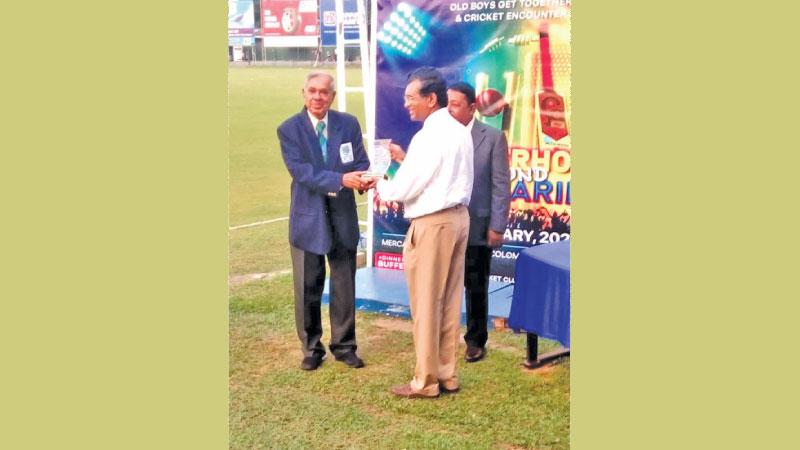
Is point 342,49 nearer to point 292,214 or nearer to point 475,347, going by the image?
point 292,214

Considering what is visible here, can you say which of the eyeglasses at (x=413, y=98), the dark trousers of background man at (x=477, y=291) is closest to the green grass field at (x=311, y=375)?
the dark trousers of background man at (x=477, y=291)

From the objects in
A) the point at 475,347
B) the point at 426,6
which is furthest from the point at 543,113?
the point at 475,347

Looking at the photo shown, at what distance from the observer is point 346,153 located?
7.50m

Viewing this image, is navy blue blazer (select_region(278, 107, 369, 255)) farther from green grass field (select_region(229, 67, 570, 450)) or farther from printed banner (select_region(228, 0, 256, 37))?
printed banner (select_region(228, 0, 256, 37))

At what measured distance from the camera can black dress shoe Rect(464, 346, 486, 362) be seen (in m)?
7.78

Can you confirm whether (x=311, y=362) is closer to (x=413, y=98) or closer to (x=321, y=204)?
(x=321, y=204)

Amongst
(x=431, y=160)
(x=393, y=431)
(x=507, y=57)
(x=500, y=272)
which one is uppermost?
(x=507, y=57)

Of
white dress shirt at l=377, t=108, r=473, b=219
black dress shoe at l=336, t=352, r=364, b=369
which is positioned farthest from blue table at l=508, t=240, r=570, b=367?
black dress shoe at l=336, t=352, r=364, b=369

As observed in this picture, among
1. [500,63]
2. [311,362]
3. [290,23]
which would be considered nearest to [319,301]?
[311,362]

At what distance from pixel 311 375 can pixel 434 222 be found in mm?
1284

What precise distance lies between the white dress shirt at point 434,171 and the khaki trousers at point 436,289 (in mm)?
83

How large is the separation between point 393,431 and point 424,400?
0.32m

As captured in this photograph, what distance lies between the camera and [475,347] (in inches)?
308

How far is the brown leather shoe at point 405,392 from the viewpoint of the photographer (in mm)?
7450
